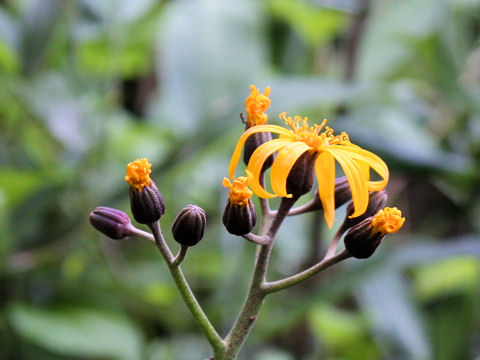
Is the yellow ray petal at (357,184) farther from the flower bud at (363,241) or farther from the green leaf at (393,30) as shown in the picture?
the green leaf at (393,30)

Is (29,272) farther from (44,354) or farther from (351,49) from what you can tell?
(351,49)

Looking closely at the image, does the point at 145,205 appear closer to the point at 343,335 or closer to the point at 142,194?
the point at 142,194

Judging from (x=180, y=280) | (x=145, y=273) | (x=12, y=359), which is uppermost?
(x=180, y=280)

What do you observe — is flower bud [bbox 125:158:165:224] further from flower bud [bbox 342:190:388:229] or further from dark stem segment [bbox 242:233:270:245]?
flower bud [bbox 342:190:388:229]

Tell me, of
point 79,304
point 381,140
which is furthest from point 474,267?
point 79,304

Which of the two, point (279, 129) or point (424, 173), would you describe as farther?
point (424, 173)

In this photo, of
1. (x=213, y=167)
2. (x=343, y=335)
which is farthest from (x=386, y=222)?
(x=213, y=167)

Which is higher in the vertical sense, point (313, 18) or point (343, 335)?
point (313, 18)

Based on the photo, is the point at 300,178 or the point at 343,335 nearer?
the point at 300,178
